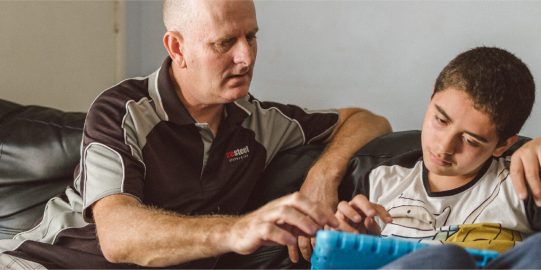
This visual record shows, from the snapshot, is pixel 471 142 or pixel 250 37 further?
pixel 250 37

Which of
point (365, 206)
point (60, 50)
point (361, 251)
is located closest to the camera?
point (361, 251)

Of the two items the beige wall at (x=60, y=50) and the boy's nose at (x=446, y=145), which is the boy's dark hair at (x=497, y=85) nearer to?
the boy's nose at (x=446, y=145)

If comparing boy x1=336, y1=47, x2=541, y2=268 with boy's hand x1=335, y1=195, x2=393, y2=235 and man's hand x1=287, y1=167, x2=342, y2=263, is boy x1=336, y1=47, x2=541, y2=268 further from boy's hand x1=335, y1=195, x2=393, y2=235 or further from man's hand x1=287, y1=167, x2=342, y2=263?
man's hand x1=287, y1=167, x2=342, y2=263

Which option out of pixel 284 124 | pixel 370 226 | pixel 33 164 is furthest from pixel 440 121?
pixel 33 164

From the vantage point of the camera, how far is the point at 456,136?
1.34 metres

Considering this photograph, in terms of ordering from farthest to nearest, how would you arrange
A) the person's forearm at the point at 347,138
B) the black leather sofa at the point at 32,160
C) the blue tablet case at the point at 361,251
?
the black leather sofa at the point at 32,160, the person's forearm at the point at 347,138, the blue tablet case at the point at 361,251

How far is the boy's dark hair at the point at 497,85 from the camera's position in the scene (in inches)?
53.2

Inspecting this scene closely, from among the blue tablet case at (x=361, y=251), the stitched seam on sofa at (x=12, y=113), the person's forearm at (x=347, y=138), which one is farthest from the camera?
the stitched seam on sofa at (x=12, y=113)

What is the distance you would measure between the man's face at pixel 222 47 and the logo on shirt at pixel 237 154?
6.0 inches

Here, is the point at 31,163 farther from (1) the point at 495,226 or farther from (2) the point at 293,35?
(1) the point at 495,226

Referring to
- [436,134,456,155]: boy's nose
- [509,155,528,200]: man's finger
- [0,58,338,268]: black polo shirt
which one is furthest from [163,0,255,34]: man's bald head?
[509,155,528,200]: man's finger

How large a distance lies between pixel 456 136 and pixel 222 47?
22.1 inches

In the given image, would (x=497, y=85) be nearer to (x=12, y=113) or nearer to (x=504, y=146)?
(x=504, y=146)

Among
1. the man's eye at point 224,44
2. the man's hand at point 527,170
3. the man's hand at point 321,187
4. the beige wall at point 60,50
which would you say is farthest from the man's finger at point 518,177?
the beige wall at point 60,50
